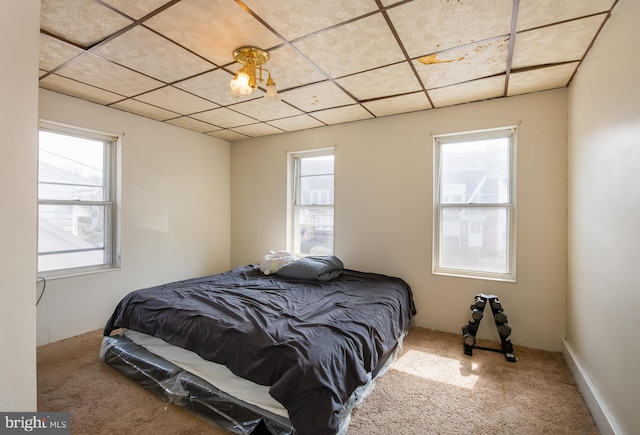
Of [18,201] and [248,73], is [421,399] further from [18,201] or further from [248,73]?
[248,73]

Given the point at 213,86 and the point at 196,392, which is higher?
the point at 213,86

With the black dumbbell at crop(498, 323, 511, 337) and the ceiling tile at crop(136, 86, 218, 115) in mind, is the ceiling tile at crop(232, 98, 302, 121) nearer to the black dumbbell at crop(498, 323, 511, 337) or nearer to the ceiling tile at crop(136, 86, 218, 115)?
the ceiling tile at crop(136, 86, 218, 115)

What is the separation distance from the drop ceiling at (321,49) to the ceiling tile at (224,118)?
0.18 m

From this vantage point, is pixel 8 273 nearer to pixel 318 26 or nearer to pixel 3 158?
pixel 3 158

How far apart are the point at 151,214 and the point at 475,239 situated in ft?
12.5

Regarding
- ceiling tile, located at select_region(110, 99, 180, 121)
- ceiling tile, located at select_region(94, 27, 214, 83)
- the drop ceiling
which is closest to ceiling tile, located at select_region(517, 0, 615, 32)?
the drop ceiling

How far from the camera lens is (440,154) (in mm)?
3334

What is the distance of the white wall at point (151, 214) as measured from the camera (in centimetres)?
296

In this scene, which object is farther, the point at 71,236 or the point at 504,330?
the point at 71,236

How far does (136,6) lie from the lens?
166 centimetres

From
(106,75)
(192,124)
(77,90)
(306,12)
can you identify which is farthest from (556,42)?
(77,90)

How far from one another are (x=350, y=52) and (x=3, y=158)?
1.99m

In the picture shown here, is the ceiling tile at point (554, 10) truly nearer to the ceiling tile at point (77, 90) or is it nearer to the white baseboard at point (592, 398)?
the white baseboard at point (592, 398)

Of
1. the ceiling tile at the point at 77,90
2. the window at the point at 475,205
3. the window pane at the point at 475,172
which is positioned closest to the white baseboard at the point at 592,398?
the window at the point at 475,205
